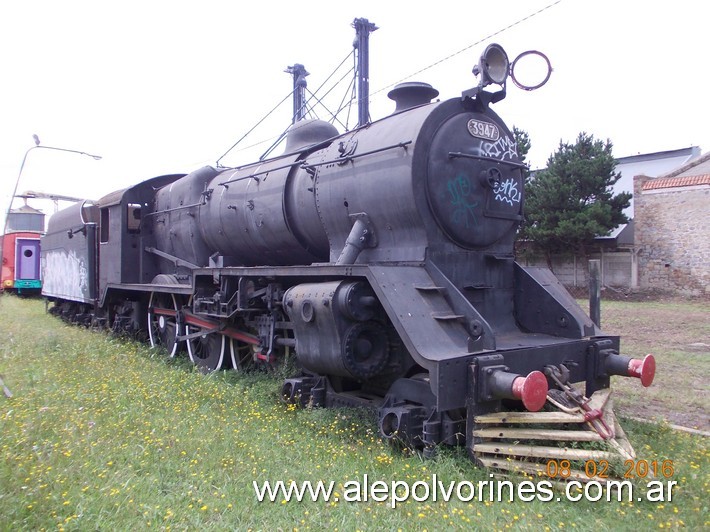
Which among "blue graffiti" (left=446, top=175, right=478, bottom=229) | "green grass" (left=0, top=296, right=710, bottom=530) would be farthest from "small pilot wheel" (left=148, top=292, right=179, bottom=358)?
"blue graffiti" (left=446, top=175, right=478, bottom=229)

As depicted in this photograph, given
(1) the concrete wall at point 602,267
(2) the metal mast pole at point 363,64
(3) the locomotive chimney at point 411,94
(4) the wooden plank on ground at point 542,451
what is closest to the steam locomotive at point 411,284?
(3) the locomotive chimney at point 411,94

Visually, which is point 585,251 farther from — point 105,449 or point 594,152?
point 105,449

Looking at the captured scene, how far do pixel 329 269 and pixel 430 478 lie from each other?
2.02 metres

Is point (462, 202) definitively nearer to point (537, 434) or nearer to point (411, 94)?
point (411, 94)

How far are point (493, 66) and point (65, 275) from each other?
1207 centimetres

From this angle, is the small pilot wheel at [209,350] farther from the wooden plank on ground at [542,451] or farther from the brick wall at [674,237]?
the brick wall at [674,237]

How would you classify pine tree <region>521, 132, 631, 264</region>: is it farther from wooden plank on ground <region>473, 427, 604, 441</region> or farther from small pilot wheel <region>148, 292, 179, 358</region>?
wooden plank on ground <region>473, 427, 604, 441</region>

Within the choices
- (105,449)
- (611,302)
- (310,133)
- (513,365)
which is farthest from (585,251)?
(105,449)

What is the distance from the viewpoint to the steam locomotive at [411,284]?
4531 millimetres

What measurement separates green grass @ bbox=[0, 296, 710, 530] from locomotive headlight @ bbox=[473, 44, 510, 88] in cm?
345

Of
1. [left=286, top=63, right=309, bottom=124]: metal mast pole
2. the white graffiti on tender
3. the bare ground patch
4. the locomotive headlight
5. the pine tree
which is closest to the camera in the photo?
the locomotive headlight

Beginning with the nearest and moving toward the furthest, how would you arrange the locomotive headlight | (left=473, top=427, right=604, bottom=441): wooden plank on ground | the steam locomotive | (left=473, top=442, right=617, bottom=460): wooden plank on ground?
(left=473, top=442, right=617, bottom=460): wooden plank on ground, (left=473, top=427, right=604, bottom=441): wooden plank on ground, the steam locomotive, the locomotive headlight

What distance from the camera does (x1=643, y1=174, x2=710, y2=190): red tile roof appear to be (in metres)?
20.8

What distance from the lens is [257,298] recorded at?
6949 millimetres
